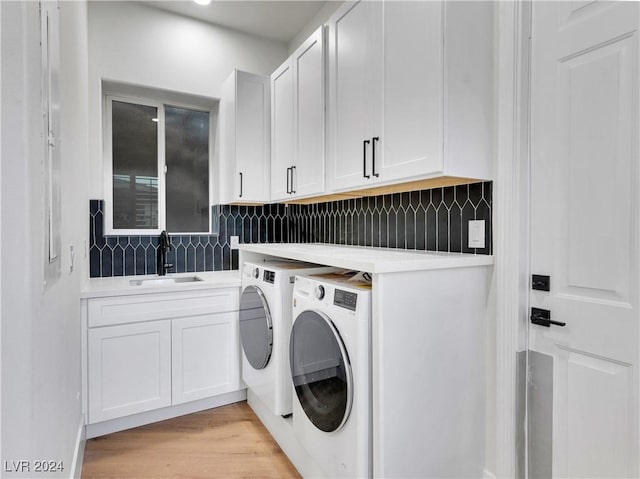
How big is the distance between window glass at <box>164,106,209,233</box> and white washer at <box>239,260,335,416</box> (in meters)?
1.13

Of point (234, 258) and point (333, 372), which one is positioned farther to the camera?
point (234, 258)

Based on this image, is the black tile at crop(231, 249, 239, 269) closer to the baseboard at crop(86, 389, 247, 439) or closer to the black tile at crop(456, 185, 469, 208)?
the baseboard at crop(86, 389, 247, 439)

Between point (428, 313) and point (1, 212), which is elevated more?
point (1, 212)

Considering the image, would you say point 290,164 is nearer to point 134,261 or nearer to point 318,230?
point 318,230

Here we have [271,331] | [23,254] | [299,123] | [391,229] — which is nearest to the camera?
[23,254]

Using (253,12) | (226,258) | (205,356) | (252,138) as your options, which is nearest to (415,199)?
(252,138)

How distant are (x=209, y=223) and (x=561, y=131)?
2637 millimetres

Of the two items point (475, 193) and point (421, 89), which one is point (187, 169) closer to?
point (421, 89)

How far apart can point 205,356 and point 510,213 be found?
2002 millimetres

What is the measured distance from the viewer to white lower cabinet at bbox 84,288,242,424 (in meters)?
2.13

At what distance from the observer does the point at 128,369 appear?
2.20 m

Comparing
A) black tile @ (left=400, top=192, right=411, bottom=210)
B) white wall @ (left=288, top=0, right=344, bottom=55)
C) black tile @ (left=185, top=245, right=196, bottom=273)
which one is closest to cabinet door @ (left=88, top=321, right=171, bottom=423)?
black tile @ (left=185, top=245, right=196, bottom=273)

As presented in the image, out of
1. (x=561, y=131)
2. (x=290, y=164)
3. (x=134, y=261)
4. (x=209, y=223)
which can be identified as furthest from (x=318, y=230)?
(x=561, y=131)

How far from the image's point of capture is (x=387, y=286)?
130 cm
